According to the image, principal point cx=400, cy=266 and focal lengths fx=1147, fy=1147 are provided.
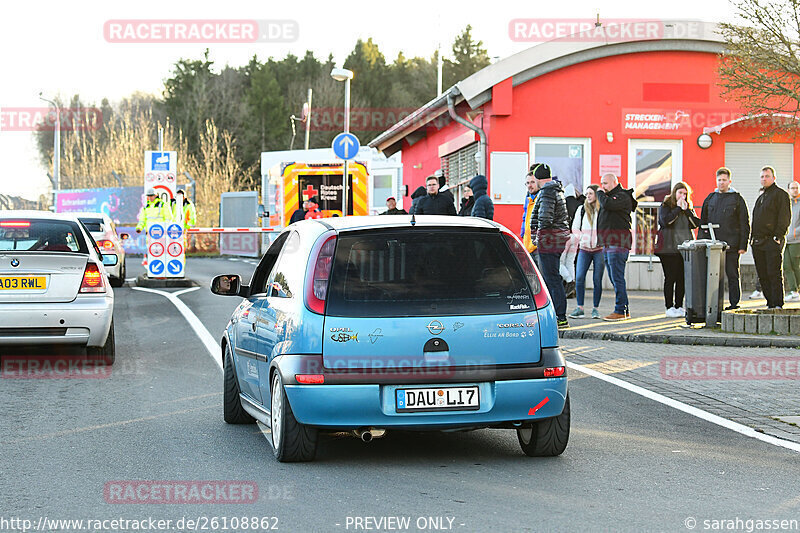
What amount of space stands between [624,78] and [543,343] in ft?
58.3

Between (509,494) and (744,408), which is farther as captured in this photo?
(744,408)

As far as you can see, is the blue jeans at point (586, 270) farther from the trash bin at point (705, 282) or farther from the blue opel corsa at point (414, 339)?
the blue opel corsa at point (414, 339)

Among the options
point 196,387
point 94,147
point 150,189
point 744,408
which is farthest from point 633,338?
point 94,147

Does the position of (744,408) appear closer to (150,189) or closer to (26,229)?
(26,229)

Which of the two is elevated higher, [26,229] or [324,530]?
[26,229]

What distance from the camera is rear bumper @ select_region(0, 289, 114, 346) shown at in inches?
438

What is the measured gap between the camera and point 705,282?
15.0 metres

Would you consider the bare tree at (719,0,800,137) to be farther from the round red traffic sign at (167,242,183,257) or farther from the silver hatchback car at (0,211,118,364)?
the round red traffic sign at (167,242,183,257)

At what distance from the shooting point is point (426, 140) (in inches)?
1194

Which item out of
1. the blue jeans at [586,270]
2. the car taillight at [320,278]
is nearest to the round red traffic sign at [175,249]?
the blue jeans at [586,270]

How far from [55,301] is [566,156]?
13.9 meters

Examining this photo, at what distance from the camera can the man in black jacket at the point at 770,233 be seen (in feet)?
52.0

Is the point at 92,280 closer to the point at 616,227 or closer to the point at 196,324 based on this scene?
the point at 196,324

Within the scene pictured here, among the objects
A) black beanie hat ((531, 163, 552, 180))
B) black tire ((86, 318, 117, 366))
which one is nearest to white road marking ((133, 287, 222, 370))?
black tire ((86, 318, 117, 366))
